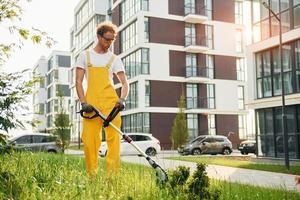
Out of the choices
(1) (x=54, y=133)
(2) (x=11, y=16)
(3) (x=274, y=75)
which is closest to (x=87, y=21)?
(1) (x=54, y=133)

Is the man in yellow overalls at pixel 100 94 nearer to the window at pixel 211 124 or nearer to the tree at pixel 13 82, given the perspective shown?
the tree at pixel 13 82

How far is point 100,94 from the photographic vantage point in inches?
211

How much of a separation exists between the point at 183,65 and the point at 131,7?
7.35 metres

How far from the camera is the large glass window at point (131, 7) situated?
38.6 metres

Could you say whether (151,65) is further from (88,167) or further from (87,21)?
(88,167)

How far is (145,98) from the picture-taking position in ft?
122

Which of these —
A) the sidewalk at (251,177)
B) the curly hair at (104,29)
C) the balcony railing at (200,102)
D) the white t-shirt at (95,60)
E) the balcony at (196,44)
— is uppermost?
the balcony at (196,44)

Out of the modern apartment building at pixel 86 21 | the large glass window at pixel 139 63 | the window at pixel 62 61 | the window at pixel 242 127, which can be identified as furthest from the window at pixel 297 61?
the window at pixel 62 61

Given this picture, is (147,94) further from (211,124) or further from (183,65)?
(211,124)

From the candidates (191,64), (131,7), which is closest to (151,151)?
(191,64)

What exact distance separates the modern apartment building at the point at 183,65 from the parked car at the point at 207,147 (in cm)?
785

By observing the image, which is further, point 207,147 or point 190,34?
point 190,34

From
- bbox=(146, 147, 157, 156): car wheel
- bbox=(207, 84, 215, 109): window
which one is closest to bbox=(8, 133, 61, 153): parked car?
bbox=(146, 147, 157, 156): car wheel

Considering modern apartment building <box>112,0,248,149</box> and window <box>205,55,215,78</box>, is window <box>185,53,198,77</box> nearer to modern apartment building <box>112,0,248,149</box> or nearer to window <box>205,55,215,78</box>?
modern apartment building <box>112,0,248,149</box>
